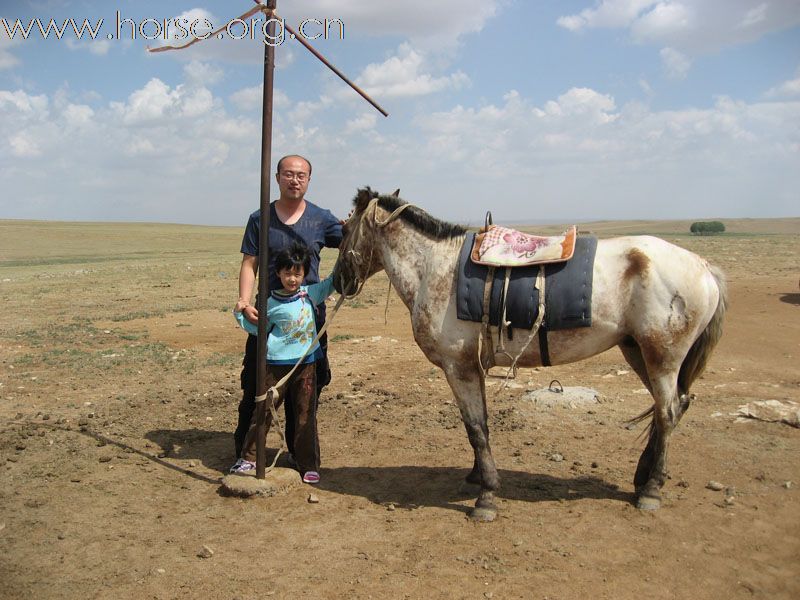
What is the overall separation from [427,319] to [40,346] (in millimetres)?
8433

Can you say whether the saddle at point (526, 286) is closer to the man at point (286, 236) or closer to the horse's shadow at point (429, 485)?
the horse's shadow at point (429, 485)

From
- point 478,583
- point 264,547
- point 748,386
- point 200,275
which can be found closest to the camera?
point 478,583

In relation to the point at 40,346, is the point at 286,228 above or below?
above

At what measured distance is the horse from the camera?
4.19m

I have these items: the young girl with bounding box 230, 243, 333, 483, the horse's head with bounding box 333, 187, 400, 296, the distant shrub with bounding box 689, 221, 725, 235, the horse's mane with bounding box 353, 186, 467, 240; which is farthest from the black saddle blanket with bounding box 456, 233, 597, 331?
the distant shrub with bounding box 689, 221, 725, 235

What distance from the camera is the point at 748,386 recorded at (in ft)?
24.4

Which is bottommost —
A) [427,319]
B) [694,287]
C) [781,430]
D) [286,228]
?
[781,430]

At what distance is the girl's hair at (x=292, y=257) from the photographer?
4.81 meters

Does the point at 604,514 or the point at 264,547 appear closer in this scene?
the point at 264,547

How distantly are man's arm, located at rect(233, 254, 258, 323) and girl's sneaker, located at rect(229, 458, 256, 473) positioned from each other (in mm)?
1148

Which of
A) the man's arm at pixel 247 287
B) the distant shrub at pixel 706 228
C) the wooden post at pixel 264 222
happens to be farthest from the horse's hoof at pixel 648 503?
the distant shrub at pixel 706 228

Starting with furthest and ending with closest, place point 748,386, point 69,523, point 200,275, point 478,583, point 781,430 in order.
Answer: point 200,275, point 748,386, point 781,430, point 69,523, point 478,583

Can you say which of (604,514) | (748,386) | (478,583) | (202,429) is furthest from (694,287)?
(202,429)

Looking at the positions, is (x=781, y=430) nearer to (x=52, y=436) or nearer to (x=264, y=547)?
(x=264, y=547)
